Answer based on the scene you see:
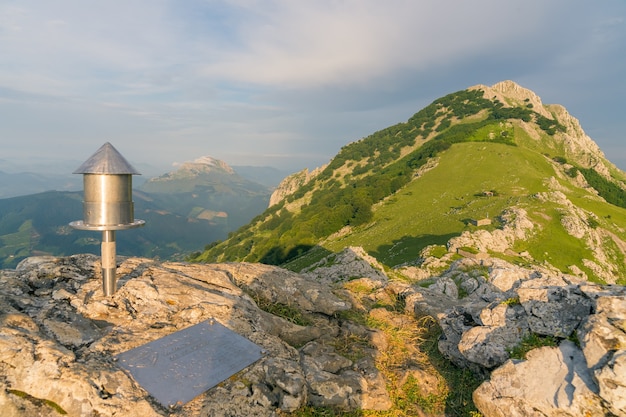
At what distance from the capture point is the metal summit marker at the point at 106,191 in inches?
Answer: 375

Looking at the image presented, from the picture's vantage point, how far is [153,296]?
10.9m

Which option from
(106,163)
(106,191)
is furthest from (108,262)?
(106,163)

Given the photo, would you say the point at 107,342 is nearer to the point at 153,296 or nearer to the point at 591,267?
the point at 153,296

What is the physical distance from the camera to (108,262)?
406 inches

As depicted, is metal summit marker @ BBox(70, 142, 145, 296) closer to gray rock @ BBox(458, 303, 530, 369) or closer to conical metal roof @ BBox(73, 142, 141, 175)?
conical metal roof @ BBox(73, 142, 141, 175)

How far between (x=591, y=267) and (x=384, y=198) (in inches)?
2143

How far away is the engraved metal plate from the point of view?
7555mm

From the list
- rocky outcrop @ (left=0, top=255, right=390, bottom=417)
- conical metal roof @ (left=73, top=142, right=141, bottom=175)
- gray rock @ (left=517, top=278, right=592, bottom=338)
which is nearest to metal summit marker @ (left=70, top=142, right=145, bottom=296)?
conical metal roof @ (left=73, top=142, right=141, bottom=175)

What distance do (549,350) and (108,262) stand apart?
12.9 meters

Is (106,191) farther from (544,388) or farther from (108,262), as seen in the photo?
(544,388)

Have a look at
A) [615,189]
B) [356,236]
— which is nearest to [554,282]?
[356,236]

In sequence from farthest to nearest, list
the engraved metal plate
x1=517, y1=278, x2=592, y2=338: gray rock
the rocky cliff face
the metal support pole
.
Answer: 1. the metal support pole
2. x1=517, y1=278, x2=592, y2=338: gray rock
3. the engraved metal plate
4. the rocky cliff face

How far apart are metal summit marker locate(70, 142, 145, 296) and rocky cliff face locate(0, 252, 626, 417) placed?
2.53 metres

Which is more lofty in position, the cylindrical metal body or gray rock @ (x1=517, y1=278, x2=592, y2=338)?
the cylindrical metal body
